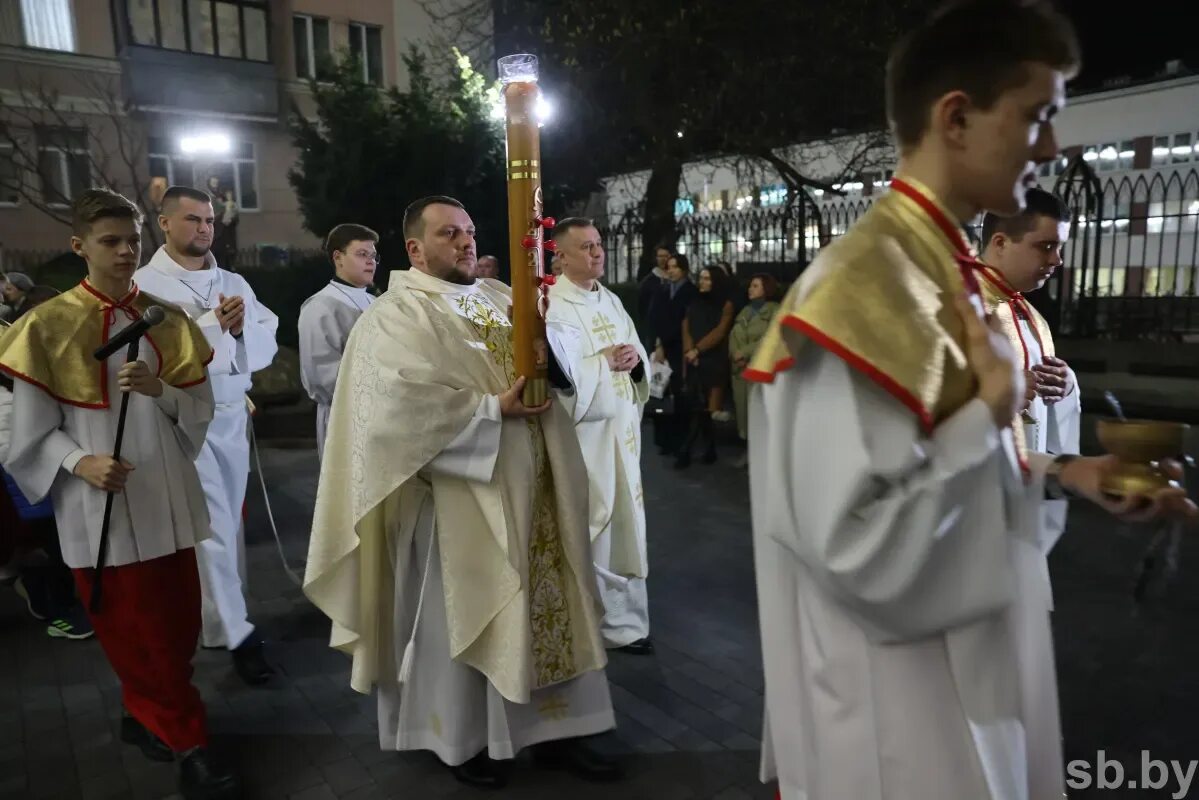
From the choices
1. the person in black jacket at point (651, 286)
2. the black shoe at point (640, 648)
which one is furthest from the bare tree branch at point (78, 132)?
the black shoe at point (640, 648)

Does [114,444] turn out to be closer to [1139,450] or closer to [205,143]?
[1139,450]

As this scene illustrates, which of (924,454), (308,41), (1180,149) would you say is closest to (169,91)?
(308,41)

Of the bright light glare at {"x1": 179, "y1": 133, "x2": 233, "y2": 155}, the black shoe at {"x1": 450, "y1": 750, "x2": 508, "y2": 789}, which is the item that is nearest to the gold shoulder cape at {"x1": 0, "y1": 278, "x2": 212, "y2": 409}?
the black shoe at {"x1": 450, "y1": 750, "x2": 508, "y2": 789}

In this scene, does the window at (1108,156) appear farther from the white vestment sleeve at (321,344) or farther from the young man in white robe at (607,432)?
the white vestment sleeve at (321,344)

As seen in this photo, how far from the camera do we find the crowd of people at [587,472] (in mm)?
1370

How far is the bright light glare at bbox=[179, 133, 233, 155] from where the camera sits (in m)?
18.5

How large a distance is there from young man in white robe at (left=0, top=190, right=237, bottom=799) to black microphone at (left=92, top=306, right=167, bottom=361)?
0.26 ft

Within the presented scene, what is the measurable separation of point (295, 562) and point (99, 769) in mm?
2500

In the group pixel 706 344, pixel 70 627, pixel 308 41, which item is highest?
pixel 308 41

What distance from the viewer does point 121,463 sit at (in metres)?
2.94

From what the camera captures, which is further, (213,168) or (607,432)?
(213,168)

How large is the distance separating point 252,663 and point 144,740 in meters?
0.69

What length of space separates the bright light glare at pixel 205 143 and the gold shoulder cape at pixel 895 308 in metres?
20.0

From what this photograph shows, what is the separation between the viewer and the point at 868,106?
13328mm
